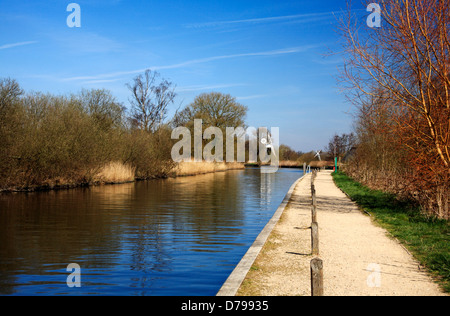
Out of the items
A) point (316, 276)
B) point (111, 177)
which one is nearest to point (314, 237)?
point (316, 276)

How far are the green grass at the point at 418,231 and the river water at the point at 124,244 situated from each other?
3.56 metres

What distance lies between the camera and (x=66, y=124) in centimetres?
2459

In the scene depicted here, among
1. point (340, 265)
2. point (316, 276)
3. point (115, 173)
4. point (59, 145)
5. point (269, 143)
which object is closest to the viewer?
point (316, 276)

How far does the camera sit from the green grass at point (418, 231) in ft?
23.0

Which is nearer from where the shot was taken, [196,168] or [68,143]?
[68,143]

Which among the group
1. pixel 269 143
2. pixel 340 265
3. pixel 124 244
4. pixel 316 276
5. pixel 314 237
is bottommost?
pixel 124 244

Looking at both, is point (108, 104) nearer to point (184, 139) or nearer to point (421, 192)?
point (184, 139)

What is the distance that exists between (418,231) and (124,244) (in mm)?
7352

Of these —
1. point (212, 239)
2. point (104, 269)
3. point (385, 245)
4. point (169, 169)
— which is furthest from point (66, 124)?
point (385, 245)

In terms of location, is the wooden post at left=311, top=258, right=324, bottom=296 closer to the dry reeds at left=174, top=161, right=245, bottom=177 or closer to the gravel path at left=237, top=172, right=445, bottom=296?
the gravel path at left=237, top=172, right=445, bottom=296

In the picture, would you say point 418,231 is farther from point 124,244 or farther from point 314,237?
point 124,244

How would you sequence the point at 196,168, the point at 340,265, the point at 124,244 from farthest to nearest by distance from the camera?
1. the point at 196,168
2. the point at 124,244
3. the point at 340,265

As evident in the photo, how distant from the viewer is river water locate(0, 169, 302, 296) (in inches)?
268

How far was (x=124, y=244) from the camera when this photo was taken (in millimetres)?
9719
